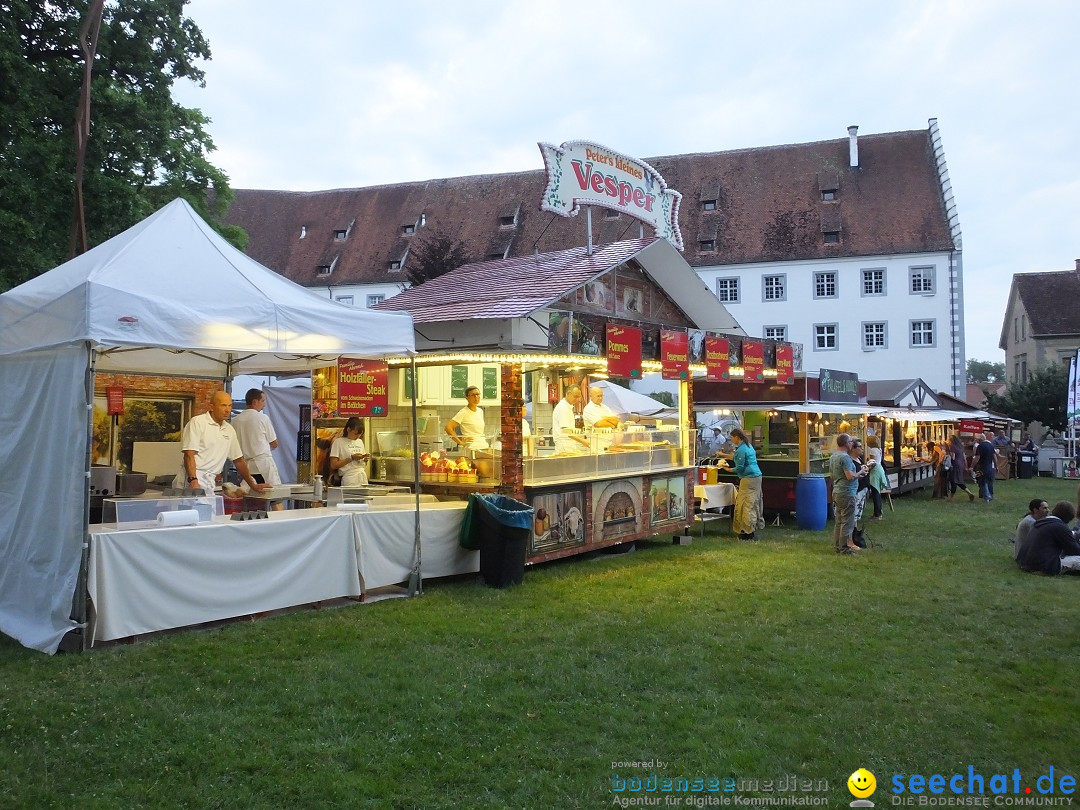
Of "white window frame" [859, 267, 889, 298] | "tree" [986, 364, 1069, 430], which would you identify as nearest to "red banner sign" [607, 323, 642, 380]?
"white window frame" [859, 267, 889, 298]

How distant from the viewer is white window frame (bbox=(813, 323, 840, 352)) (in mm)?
35938

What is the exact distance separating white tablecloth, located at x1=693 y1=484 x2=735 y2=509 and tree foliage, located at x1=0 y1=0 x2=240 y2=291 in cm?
1155

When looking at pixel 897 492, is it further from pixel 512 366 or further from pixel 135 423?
pixel 135 423

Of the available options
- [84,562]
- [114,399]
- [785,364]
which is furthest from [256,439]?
[785,364]

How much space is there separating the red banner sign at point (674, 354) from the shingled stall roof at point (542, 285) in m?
1.11

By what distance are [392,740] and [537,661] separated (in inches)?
63.5

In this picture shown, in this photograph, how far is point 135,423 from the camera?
10438 mm

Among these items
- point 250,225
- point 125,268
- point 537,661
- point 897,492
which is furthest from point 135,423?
point 250,225

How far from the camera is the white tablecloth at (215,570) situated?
19.8 ft

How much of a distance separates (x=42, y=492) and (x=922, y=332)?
34.7 meters

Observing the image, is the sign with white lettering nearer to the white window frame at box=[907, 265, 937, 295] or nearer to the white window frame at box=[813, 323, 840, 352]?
the white window frame at box=[813, 323, 840, 352]

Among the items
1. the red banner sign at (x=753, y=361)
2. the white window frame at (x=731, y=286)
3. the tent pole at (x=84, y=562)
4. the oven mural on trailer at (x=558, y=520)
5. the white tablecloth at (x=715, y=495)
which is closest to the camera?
the tent pole at (x=84, y=562)

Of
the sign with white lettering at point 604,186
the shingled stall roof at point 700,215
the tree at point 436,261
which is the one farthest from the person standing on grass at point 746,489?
the shingled stall roof at point 700,215

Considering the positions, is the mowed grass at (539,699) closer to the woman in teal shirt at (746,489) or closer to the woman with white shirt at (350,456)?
the woman with white shirt at (350,456)
